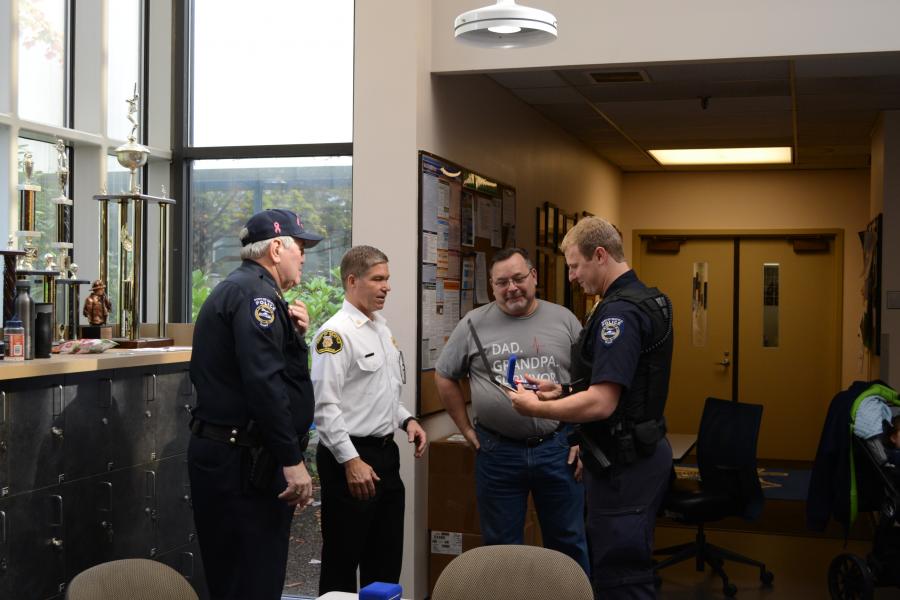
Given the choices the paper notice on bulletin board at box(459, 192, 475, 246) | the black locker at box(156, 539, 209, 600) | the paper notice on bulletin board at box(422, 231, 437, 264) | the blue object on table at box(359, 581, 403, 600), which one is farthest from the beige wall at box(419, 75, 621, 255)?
the blue object on table at box(359, 581, 403, 600)

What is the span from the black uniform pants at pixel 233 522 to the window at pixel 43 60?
7.59 ft

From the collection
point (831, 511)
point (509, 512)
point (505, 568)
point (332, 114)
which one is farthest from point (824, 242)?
point (505, 568)

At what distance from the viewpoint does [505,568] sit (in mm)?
2645

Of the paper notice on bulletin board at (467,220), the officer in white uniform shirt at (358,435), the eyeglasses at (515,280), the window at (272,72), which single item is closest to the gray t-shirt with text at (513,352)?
the eyeglasses at (515,280)

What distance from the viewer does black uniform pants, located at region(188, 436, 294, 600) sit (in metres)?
3.49

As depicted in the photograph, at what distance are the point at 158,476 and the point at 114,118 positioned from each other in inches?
80.1

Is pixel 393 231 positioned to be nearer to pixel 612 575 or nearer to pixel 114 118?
pixel 114 118

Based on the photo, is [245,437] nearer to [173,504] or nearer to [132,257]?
[173,504]

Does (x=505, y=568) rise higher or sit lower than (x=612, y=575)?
higher

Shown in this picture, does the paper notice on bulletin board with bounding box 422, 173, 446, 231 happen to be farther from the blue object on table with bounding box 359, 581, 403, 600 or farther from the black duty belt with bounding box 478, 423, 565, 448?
the blue object on table with bounding box 359, 581, 403, 600

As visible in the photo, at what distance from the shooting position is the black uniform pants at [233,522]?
3.49 metres

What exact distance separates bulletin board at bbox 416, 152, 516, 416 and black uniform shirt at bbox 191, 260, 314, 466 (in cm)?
149

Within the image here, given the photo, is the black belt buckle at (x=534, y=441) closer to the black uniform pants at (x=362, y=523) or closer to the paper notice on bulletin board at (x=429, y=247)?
the black uniform pants at (x=362, y=523)

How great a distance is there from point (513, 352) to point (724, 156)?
5913mm
